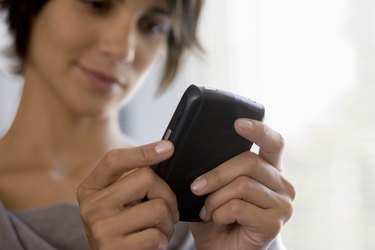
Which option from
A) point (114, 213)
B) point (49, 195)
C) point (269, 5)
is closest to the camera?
Result: point (114, 213)

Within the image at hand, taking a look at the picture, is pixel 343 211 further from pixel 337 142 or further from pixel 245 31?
pixel 245 31

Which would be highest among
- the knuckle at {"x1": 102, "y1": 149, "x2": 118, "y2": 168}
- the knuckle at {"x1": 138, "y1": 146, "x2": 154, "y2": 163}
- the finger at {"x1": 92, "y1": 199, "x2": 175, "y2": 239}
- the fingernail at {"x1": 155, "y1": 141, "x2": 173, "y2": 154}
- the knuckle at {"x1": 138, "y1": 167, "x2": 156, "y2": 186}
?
the fingernail at {"x1": 155, "y1": 141, "x2": 173, "y2": 154}

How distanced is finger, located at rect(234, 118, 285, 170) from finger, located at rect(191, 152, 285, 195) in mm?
14

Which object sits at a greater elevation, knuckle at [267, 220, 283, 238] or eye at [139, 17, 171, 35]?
eye at [139, 17, 171, 35]

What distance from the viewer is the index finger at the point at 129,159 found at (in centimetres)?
56

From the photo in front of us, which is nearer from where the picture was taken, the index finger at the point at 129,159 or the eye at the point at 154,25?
the index finger at the point at 129,159

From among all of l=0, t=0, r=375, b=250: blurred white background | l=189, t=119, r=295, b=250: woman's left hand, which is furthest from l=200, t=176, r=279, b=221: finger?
l=0, t=0, r=375, b=250: blurred white background

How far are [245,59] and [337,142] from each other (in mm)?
304

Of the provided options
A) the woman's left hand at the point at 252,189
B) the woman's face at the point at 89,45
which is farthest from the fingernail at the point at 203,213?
the woman's face at the point at 89,45

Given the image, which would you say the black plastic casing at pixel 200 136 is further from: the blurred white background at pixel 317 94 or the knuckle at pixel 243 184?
the blurred white background at pixel 317 94

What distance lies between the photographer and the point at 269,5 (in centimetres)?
105

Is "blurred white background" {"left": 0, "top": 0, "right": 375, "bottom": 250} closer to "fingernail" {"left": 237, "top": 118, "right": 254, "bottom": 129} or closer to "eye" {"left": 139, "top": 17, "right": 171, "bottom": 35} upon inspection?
"eye" {"left": 139, "top": 17, "right": 171, "bottom": 35}

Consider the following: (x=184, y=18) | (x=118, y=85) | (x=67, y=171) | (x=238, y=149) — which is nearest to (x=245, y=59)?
(x=184, y=18)

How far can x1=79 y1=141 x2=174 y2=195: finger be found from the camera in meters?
0.56
